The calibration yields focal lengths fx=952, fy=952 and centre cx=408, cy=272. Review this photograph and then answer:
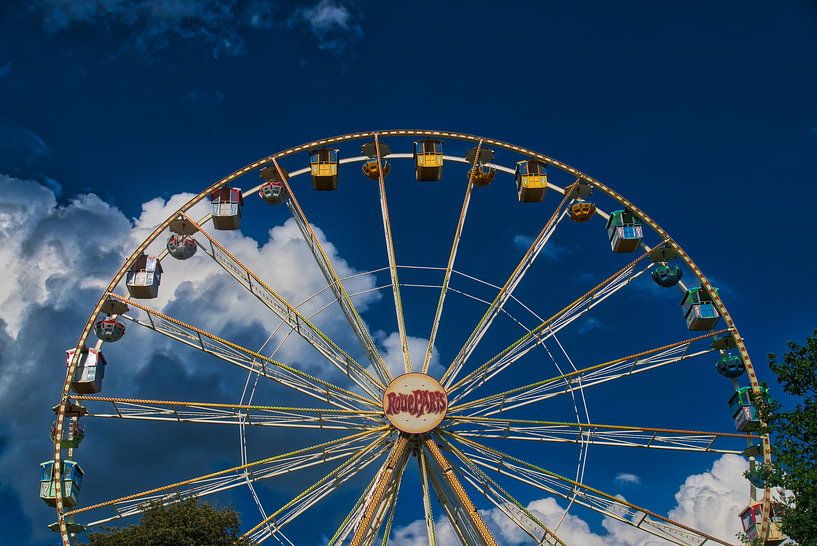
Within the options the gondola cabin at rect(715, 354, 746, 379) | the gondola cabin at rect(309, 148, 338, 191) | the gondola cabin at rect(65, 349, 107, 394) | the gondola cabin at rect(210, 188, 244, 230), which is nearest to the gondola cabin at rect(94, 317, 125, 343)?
the gondola cabin at rect(65, 349, 107, 394)

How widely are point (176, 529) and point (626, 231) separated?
16.0 metres

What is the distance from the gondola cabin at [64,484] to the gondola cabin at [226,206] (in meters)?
8.61

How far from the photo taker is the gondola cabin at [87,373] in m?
26.5

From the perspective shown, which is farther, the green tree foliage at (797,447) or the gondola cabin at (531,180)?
the gondola cabin at (531,180)

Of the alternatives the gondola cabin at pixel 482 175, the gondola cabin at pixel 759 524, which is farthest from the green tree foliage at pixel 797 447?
the gondola cabin at pixel 482 175

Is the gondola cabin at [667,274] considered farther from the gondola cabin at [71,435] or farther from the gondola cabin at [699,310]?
the gondola cabin at [71,435]

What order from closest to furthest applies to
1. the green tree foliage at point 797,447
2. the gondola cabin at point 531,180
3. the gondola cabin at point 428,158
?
the green tree foliage at point 797,447
the gondola cabin at point 531,180
the gondola cabin at point 428,158

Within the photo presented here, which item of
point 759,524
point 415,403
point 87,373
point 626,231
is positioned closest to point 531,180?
point 626,231

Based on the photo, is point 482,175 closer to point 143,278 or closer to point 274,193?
point 274,193

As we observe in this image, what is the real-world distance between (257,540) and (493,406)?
7200mm

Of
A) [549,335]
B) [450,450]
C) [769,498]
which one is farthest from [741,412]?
[450,450]

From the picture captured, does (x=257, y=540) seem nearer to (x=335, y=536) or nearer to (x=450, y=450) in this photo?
(x=335, y=536)

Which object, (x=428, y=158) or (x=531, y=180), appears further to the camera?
(x=428, y=158)

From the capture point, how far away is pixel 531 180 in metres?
30.6
